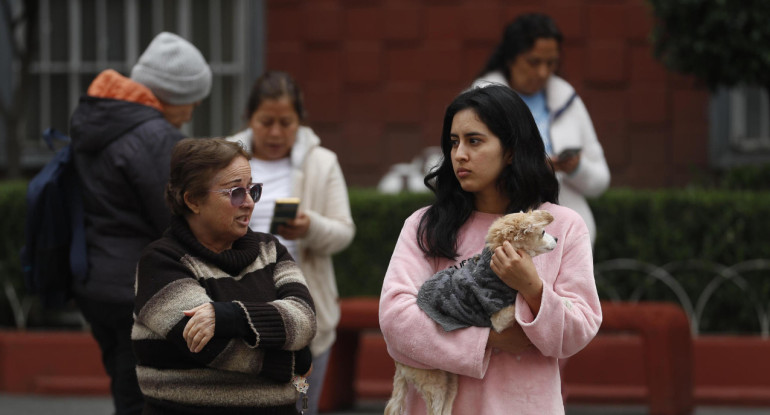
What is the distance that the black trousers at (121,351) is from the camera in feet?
13.6

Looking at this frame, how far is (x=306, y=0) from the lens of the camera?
1034cm

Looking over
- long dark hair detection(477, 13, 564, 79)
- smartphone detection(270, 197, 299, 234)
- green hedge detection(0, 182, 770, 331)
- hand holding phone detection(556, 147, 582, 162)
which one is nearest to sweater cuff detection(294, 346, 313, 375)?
smartphone detection(270, 197, 299, 234)

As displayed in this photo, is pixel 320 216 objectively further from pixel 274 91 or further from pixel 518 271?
pixel 518 271

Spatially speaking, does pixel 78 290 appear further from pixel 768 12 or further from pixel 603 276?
pixel 768 12

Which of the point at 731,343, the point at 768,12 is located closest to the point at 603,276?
the point at 731,343

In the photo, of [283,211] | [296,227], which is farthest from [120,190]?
[296,227]

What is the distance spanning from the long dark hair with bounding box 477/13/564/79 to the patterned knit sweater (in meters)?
2.13

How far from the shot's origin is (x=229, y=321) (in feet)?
10.6

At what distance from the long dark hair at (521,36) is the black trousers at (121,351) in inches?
80.3

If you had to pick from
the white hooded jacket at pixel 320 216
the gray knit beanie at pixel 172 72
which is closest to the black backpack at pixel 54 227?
the gray knit beanie at pixel 172 72

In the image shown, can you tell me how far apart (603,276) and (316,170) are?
3738mm

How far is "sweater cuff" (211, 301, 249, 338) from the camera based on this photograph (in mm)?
3211

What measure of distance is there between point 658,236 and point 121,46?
17.8ft

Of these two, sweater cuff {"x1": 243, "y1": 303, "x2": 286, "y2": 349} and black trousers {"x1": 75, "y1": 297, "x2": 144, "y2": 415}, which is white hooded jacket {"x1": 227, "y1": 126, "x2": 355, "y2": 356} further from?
sweater cuff {"x1": 243, "y1": 303, "x2": 286, "y2": 349}
